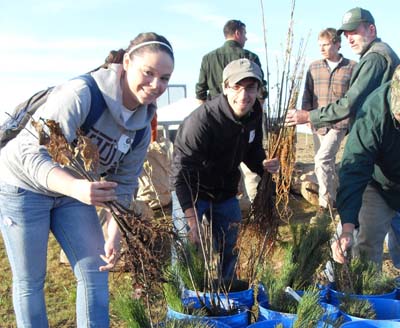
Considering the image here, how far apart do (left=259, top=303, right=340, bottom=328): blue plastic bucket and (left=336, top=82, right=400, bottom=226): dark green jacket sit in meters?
0.48

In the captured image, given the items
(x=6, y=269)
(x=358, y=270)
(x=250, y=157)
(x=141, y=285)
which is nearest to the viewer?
(x=141, y=285)

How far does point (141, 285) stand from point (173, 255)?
42 cm

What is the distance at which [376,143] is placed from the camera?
8.02 feet

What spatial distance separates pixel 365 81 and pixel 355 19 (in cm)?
41

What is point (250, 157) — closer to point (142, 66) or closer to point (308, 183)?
point (142, 66)

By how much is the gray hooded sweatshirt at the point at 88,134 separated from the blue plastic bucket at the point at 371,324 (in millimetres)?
947

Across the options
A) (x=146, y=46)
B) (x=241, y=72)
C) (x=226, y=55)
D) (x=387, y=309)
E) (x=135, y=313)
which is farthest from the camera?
(x=226, y=55)

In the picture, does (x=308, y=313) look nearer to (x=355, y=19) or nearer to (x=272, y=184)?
(x=272, y=184)

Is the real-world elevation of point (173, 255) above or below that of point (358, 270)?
above

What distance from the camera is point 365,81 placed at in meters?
3.32

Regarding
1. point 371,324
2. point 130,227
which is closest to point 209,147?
point 130,227

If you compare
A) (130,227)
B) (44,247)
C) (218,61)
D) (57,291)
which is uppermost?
(218,61)

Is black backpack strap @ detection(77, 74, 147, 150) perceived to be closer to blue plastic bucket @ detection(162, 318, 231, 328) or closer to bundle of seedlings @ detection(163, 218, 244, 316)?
bundle of seedlings @ detection(163, 218, 244, 316)

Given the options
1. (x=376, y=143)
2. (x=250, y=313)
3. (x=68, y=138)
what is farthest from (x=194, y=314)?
(x=376, y=143)
